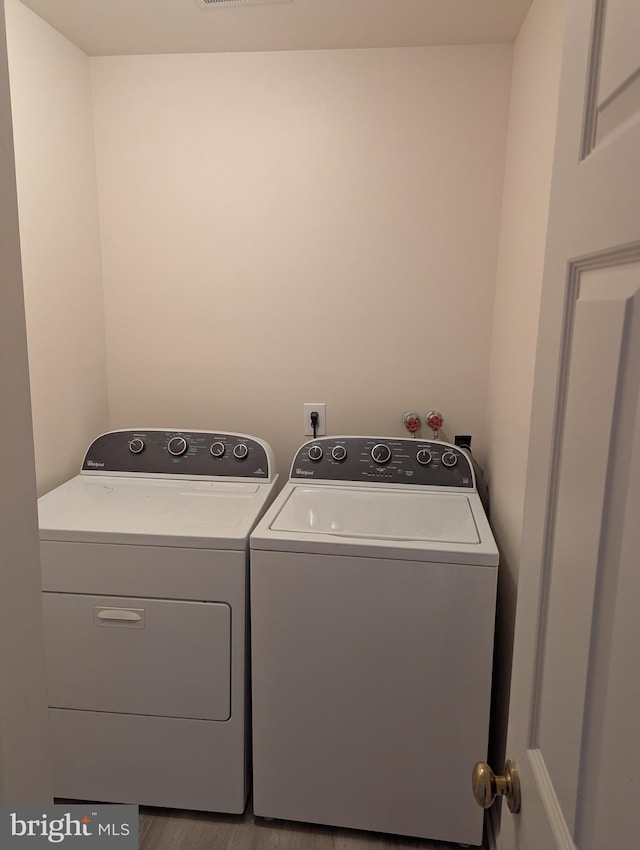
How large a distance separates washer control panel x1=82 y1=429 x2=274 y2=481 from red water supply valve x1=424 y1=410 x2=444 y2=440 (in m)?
0.62

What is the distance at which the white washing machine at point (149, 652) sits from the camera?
1574mm

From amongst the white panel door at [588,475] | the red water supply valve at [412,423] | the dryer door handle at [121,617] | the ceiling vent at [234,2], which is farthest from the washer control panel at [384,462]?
the ceiling vent at [234,2]

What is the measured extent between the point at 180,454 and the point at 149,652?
0.70 metres

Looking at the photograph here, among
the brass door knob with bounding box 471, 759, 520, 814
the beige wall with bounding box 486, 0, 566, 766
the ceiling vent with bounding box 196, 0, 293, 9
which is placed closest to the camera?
the brass door knob with bounding box 471, 759, 520, 814

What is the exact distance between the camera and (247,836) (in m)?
1.65

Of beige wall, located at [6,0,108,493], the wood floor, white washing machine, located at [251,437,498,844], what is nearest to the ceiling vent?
beige wall, located at [6,0,108,493]

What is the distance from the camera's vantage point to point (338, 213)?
6.95 ft

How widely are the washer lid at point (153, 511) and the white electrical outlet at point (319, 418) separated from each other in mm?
382

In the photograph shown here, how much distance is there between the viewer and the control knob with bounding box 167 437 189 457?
207cm

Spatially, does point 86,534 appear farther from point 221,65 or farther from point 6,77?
point 221,65

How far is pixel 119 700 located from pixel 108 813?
0.31 metres

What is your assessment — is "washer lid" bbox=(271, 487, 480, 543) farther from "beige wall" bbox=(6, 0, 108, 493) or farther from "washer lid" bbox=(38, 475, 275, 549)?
"beige wall" bbox=(6, 0, 108, 493)

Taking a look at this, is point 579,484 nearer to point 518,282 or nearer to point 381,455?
point 518,282

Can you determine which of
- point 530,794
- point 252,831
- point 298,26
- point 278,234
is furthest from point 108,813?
point 298,26
